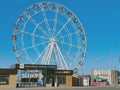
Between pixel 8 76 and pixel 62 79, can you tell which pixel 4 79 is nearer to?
pixel 8 76

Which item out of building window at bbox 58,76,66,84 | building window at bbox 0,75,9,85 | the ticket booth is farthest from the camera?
building window at bbox 58,76,66,84

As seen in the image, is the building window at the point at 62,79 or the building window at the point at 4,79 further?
the building window at the point at 62,79

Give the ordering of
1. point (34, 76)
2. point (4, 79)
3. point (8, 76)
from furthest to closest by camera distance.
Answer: point (34, 76)
point (4, 79)
point (8, 76)

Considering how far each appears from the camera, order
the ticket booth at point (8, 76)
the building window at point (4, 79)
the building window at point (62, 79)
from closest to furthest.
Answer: the ticket booth at point (8, 76)
the building window at point (4, 79)
the building window at point (62, 79)

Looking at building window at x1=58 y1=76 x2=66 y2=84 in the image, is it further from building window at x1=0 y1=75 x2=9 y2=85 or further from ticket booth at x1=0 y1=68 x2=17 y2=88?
building window at x1=0 y1=75 x2=9 y2=85

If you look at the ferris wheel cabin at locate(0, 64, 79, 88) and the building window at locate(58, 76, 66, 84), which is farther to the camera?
the building window at locate(58, 76, 66, 84)

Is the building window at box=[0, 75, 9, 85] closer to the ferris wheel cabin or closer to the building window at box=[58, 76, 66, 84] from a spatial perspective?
the ferris wheel cabin

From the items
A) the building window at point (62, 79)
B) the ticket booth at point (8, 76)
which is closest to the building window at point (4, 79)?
the ticket booth at point (8, 76)

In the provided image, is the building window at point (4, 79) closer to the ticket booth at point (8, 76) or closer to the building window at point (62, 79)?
the ticket booth at point (8, 76)

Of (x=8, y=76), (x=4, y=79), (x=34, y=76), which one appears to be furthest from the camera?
(x=34, y=76)

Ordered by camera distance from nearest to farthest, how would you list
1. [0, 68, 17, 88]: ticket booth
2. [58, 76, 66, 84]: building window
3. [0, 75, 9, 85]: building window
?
[0, 68, 17, 88]: ticket booth < [0, 75, 9, 85]: building window < [58, 76, 66, 84]: building window

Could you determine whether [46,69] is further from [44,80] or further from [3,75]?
[3,75]

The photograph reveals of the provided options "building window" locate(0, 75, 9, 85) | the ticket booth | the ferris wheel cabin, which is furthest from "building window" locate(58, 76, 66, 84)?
"building window" locate(0, 75, 9, 85)

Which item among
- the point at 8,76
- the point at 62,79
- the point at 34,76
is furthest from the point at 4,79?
the point at 62,79
